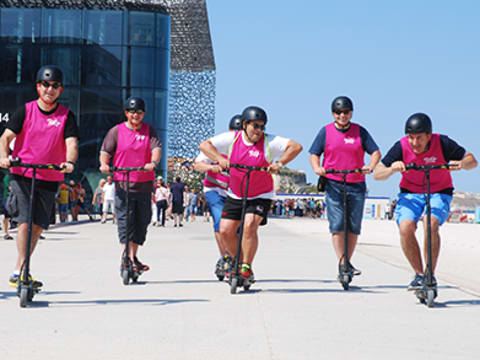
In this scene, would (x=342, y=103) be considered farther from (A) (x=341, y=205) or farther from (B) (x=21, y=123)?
A: (B) (x=21, y=123)

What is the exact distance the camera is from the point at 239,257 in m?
7.38

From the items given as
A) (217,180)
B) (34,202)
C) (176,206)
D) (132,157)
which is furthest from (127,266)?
(176,206)

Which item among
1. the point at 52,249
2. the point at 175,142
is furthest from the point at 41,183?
the point at 175,142

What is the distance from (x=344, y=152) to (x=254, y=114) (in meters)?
1.11

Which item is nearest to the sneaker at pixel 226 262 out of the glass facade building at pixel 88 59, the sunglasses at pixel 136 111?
the sunglasses at pixel 136 111

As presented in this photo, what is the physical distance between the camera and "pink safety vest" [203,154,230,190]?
27.3 feet

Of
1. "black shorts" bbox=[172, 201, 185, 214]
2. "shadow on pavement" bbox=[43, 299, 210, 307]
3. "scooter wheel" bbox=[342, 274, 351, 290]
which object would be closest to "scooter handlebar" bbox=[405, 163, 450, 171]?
"scooter wheel" bbox=[342, 274, 351, 290]

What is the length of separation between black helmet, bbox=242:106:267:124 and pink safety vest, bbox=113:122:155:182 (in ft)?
4.07

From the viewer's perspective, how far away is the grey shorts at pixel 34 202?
6492mm

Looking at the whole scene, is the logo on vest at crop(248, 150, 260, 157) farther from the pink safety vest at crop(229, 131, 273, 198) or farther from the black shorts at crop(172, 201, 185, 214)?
the black shorts at crop(172, 201, 185, 214)

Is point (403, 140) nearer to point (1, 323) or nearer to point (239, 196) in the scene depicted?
point (239, 196)

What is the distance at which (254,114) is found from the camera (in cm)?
730

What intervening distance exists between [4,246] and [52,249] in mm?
1062

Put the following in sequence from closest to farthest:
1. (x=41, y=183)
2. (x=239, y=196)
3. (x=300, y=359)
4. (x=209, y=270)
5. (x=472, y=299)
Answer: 1. (x=300, y=359)
2. (x=41, y=183)
3. (x=472, y=299)
4. (x=239, y=196)
5. (x=209, y=270)
